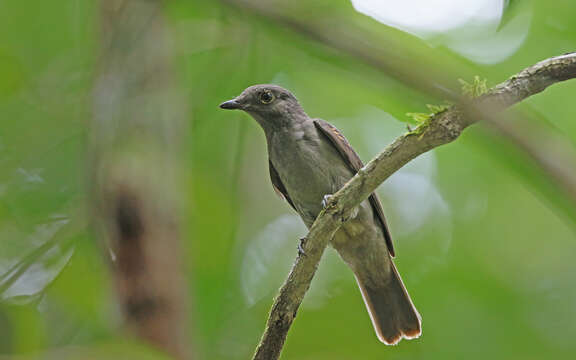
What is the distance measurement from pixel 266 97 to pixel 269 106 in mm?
72

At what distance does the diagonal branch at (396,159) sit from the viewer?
2.38m

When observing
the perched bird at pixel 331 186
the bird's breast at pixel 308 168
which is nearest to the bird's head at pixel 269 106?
the perched bird at pixel 331 186

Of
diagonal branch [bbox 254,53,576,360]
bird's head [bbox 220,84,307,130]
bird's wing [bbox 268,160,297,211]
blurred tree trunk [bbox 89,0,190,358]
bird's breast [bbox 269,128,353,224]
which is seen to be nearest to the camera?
diagonal branch [bbox 254,53,576,360]

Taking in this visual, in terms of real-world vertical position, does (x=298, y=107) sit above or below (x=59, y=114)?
above

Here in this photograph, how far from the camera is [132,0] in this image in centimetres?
311

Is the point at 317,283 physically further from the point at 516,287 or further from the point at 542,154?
the point at 542,154

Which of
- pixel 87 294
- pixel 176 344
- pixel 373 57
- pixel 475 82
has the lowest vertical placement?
pixel 176 344

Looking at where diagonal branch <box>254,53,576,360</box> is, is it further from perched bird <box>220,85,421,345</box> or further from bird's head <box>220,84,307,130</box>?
bird's head <box>220,84,307,130</box>

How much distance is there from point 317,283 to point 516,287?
1.95 metres

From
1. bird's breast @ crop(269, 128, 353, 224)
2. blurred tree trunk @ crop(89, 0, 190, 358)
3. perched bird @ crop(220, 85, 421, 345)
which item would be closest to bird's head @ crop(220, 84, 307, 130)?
perched bird @ crop(220, 85, 421, 345)

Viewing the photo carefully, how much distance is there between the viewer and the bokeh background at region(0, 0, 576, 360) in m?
2.76

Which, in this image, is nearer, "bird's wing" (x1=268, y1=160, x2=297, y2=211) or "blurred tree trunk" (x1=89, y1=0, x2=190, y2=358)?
"blurred tree trunk" (x1=89, y1=0, x2=190, y2=358)

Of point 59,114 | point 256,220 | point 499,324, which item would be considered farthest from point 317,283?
point 59,114

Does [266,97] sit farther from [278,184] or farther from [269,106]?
[278,184]
